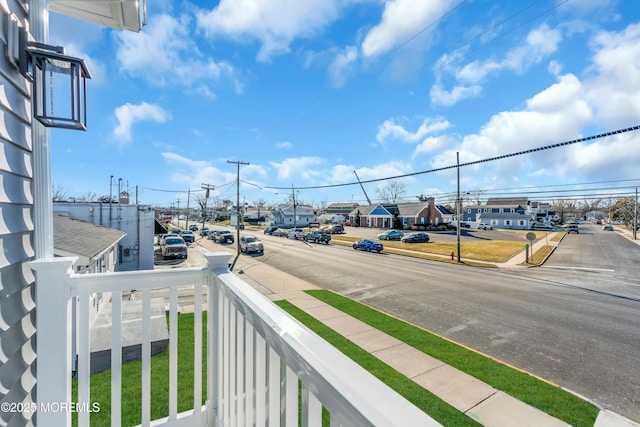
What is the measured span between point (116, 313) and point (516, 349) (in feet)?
25.5

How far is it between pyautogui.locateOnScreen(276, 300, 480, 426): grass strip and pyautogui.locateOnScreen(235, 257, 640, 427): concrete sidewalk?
0.13 metres

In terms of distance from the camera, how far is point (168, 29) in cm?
633

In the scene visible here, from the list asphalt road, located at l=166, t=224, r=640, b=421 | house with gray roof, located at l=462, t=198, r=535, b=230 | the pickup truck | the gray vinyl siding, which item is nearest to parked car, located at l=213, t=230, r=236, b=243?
the pickup truck

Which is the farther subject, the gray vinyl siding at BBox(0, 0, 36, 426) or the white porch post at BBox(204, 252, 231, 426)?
the white porch post at BBox(204, 252, 231, 426)

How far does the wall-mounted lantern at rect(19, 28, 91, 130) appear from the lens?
199 centimetres

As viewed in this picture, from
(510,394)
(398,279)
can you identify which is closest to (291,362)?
(510,394)

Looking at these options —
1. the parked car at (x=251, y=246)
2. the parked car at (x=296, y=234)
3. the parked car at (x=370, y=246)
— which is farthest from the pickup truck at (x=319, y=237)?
the parked car at (x=251, y=246)

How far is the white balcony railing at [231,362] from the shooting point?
31.3 inches

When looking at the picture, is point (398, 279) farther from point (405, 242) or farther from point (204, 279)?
point (405, 242)

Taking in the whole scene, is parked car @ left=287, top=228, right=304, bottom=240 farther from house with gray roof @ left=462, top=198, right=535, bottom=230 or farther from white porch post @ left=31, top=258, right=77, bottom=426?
house with gray roof @ left=462, top=198, right=535, bottom=230

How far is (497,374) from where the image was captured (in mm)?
5289

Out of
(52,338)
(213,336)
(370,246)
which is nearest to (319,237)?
(370,246)

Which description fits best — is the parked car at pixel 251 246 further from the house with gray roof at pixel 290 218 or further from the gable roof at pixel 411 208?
the house with gray roof at pixel 290 218

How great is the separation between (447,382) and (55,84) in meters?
6.21
